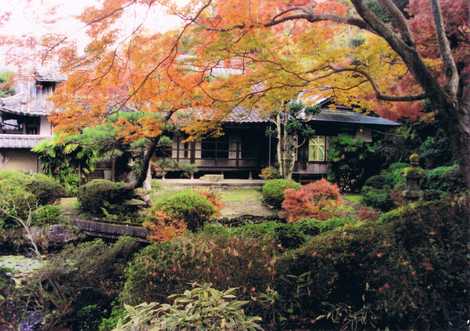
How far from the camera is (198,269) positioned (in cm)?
351

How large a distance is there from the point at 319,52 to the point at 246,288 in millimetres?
3792

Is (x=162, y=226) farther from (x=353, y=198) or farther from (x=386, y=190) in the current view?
(x=353, y=198)

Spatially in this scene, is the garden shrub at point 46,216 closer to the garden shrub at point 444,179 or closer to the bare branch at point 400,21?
the bare branch at point 400,21

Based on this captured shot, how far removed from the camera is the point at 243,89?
6035mm

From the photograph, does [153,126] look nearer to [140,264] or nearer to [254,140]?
[140,264]

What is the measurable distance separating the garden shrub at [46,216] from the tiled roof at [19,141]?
6.57m

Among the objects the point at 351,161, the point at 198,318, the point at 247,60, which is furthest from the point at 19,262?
the point at 351,161

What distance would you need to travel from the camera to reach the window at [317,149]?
679 inches

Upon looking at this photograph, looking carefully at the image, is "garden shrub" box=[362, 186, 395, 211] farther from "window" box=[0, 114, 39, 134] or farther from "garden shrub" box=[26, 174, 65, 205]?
"window" box=[0, 114, 39, 134]

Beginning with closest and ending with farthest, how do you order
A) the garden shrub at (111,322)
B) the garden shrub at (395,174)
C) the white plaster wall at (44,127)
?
the garden shrub at (111,322), the garden shrub at (395,174), the white plaster wall at (44,127)

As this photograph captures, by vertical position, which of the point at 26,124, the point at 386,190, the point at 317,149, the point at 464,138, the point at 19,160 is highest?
the point at 26,124

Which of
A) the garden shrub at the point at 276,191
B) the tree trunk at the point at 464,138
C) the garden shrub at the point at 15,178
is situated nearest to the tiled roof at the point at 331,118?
the garden shrub at the point at 276,191

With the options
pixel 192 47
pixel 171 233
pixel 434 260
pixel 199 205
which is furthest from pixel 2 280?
pixel 434 260

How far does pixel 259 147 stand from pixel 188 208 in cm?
1023
